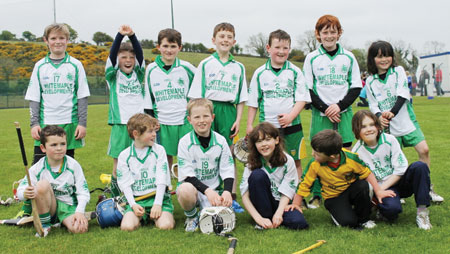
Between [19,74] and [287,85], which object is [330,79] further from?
[19,74]

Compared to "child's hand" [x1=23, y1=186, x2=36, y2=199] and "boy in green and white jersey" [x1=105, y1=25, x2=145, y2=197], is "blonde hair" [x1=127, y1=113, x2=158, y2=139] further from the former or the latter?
"child's hand" [x1=23, y1=186, x2=36, y2=199]

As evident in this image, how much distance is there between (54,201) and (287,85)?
9.20 ft

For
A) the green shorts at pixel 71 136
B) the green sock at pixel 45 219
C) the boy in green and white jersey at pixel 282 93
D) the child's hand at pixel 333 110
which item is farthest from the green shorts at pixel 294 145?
the green sock at pixel 45 219

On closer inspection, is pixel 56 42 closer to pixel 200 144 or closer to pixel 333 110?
pixel 200 144

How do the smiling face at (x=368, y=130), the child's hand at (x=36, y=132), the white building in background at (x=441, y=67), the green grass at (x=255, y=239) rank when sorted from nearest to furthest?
1. the green grass at (x=255, y=239)
2. the smiling face at (x=368, y=130)
3. the child's hand at (x=36, y=132)
4. the white building in background at (x=441, y=67)

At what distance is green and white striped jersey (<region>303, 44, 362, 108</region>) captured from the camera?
196 inches

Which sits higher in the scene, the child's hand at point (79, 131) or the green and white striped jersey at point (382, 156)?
the child's hand at point (79, 131)

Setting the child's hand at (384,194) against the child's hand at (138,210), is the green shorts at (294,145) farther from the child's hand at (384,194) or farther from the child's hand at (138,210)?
the child's hand at (138,210)

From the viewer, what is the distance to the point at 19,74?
42.5 meters

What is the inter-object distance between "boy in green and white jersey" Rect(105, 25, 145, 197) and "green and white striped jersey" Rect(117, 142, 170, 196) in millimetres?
791

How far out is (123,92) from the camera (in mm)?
5145

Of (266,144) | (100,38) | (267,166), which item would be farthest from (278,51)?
(100,38)

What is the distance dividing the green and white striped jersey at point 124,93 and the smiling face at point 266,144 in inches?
67.9

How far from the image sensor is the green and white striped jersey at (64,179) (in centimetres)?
420
